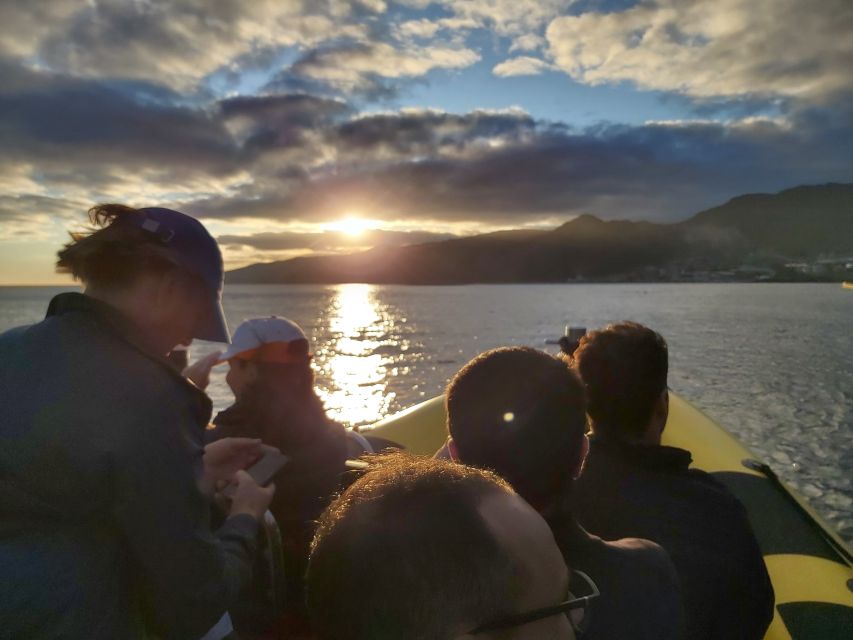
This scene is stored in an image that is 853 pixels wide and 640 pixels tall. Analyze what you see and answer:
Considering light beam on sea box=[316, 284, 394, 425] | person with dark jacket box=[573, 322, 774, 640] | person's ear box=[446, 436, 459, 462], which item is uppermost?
person's ear box=[446, 436, 459, 462]

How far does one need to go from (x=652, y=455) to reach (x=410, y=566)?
6.25 ft

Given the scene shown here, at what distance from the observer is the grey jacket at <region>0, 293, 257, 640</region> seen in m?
1.50

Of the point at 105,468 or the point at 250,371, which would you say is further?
the point at 250,371

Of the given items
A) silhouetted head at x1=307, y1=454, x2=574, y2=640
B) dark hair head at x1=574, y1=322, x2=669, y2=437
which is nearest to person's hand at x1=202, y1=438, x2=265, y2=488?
dark hair head at x1=574, y1=322, x2=669, y2=437

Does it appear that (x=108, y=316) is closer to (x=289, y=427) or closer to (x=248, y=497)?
(x=248, y=497)

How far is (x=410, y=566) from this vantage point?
2.64 feet

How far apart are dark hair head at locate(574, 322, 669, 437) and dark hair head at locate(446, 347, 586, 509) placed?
0.83 m

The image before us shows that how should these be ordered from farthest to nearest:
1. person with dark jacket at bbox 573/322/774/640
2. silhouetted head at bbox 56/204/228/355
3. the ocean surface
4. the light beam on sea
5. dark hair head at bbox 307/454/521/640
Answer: the light beam on sea, the ocean surface, person with dark jacket at bbox 573/322/774/640, silhouetted head at bbox 56/204/228/355, dark hair head at bbox 307/454/521/640

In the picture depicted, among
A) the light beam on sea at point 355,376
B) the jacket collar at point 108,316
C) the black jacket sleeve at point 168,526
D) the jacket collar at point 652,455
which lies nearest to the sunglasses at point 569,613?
the black jacket sleeve at point 168,526

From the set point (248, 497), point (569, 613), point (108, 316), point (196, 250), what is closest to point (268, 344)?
point (248, 497)

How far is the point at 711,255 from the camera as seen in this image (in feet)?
602

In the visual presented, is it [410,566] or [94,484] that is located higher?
[410,566]

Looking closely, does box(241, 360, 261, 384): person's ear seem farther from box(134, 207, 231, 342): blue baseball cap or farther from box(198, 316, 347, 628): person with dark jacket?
box(134, 207, 231, 342): blue baseball cap

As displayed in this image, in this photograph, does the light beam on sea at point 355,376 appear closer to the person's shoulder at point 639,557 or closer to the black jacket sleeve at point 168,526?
the black jacket sleeve at point 168,526
